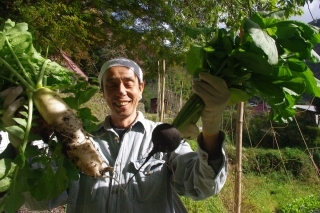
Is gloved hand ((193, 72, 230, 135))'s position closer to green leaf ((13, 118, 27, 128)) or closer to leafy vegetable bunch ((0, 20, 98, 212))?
leafy vegetable bunch ((0, 20, 98, 212))

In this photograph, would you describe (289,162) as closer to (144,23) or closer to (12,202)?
(144,23)

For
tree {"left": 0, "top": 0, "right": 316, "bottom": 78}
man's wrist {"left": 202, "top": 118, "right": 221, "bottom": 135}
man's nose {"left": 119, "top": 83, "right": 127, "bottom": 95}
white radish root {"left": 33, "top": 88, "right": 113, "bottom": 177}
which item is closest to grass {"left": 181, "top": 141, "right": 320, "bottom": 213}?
tree {"left": 0, "top": 0, "right": 316, "bottom": 78}

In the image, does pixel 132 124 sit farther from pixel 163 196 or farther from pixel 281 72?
pixel 281 72

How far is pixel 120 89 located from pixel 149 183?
0.49 meters

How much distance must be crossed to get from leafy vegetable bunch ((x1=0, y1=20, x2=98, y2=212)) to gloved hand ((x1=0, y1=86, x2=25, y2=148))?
1.0 inches

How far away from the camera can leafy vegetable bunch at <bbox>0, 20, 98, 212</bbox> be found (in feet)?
4.47

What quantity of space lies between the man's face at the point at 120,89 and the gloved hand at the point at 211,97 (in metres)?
0.42

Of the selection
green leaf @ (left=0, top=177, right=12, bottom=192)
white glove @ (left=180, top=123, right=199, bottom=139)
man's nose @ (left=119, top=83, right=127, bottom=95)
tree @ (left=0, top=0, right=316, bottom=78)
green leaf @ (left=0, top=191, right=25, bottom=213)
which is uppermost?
tree @ (left=0, top=0, right=316, bottom=78)

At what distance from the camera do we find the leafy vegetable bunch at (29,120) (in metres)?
1.36

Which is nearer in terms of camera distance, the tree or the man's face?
the man's face

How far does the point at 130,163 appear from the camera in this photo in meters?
1.79

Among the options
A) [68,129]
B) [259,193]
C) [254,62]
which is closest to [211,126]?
[254,62]

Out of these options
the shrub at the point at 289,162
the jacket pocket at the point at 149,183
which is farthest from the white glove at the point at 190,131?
the shrub at the point at 289,162

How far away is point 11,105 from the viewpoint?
4.71 ft
